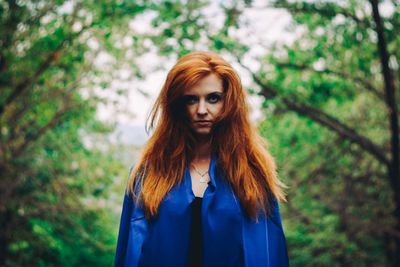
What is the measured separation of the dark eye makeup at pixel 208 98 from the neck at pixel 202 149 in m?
0.20

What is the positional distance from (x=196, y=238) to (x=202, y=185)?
0.89ft

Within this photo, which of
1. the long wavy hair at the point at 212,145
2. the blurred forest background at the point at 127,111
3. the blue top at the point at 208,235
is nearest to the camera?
the blue top at the point at 208,235

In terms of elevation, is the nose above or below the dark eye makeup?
below

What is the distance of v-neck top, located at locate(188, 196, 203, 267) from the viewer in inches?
87.6

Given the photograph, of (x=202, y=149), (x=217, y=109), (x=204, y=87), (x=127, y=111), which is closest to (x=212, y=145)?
(x=202, y=149)

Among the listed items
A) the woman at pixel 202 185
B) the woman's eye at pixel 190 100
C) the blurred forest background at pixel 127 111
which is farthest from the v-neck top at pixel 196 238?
the blurred forest background at pixel 127 111

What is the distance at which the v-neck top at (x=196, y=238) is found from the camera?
87.6 inches

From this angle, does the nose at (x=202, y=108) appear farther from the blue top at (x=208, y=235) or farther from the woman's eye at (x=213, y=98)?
the blue top at (x=208, y=235)

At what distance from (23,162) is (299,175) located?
6309 mm

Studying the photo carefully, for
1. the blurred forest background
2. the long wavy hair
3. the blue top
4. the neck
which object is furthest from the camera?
the blurred forest background

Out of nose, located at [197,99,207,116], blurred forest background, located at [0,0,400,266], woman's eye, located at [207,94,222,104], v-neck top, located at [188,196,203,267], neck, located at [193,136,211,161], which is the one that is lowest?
v-neck top, located at [188,196,203,267]

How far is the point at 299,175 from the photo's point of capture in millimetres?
11062

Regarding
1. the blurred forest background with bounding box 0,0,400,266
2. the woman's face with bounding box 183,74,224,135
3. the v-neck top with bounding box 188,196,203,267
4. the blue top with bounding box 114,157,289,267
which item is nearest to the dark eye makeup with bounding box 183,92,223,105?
the woman's face with bounding box 183,74,224,135

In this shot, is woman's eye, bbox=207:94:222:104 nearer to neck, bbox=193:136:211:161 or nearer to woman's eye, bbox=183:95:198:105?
woman's eye, bbox=183:95:198:105
